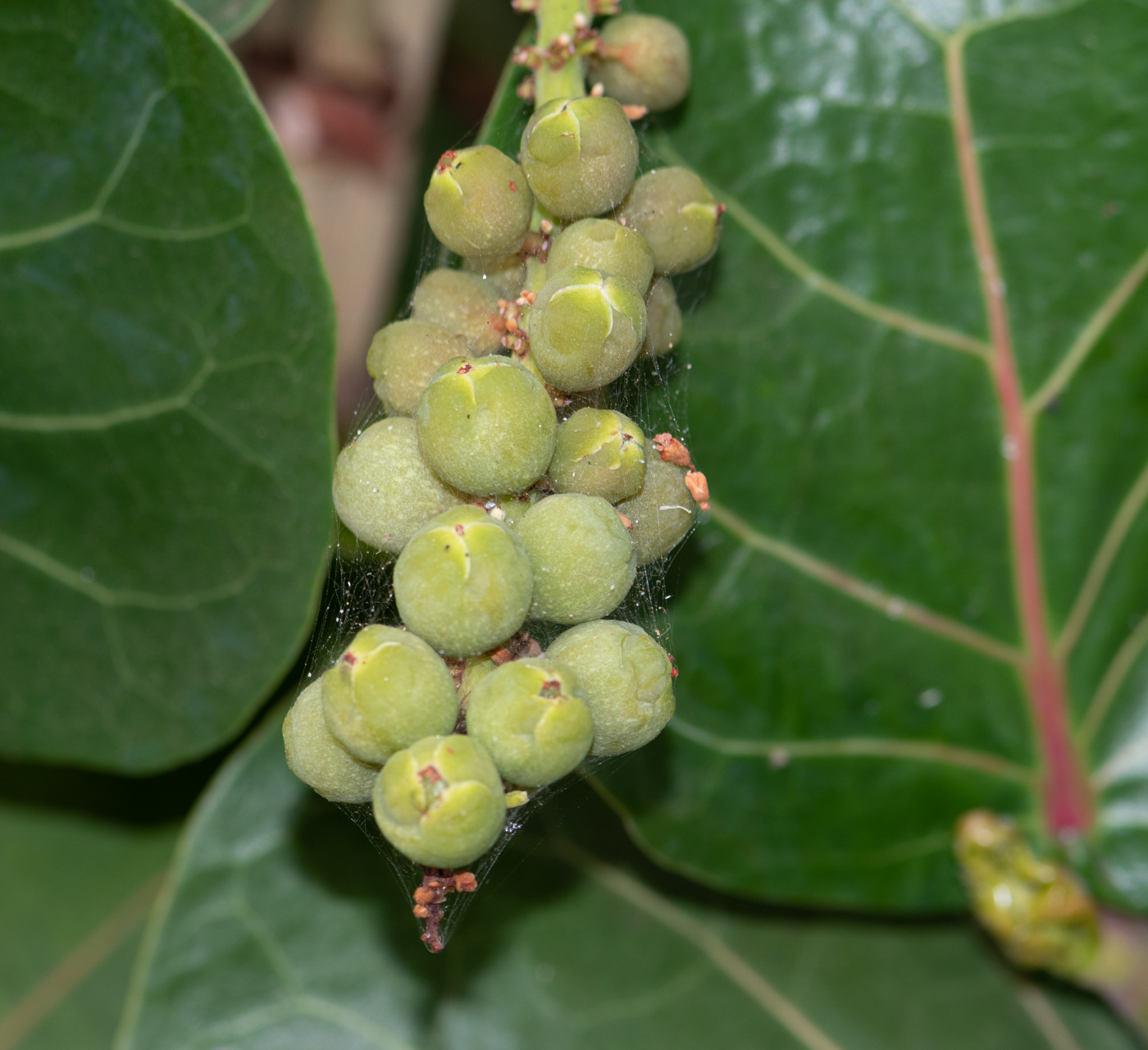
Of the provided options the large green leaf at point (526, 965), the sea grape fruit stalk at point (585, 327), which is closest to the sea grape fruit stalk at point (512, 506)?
the sea grape fruit stalk at point (585, 327)

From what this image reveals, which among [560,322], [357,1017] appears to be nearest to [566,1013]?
[357,1017]

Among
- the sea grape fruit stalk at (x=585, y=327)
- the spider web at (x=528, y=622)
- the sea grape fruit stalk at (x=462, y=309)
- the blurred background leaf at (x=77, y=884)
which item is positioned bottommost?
the blurred background leaf at (x=77, y=884)

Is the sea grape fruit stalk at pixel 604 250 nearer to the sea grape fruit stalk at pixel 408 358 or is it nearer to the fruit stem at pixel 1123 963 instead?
the sea grape fruit stalk at pixel 408 358

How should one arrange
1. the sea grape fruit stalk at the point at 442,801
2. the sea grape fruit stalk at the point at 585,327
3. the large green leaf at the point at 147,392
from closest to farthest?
the sea grape fruit stalk at the point at 442,801
the sea grape fruit stalk at the point at 585,327
the large green leaf at the point at 147,392

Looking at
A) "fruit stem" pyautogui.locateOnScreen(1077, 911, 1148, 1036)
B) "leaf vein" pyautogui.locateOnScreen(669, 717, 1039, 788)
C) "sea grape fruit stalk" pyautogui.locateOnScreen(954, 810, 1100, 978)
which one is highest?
"leaf vein" pyautogui.locateOnScreen(669, 717, 1039, 788)

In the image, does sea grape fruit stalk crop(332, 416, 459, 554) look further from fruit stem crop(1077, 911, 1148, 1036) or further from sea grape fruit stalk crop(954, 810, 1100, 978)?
fruit stem crop(1077, 911, 1148, 1036)

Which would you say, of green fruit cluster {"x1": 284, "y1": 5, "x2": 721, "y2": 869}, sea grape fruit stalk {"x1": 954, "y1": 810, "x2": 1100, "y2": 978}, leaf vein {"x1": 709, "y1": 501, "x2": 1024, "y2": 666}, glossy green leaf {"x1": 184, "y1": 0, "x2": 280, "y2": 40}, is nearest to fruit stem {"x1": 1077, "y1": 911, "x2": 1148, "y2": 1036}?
sea grape fruit stalk {"x1": 954, "y1": 810, "x2": 1100, "y2": 978}
